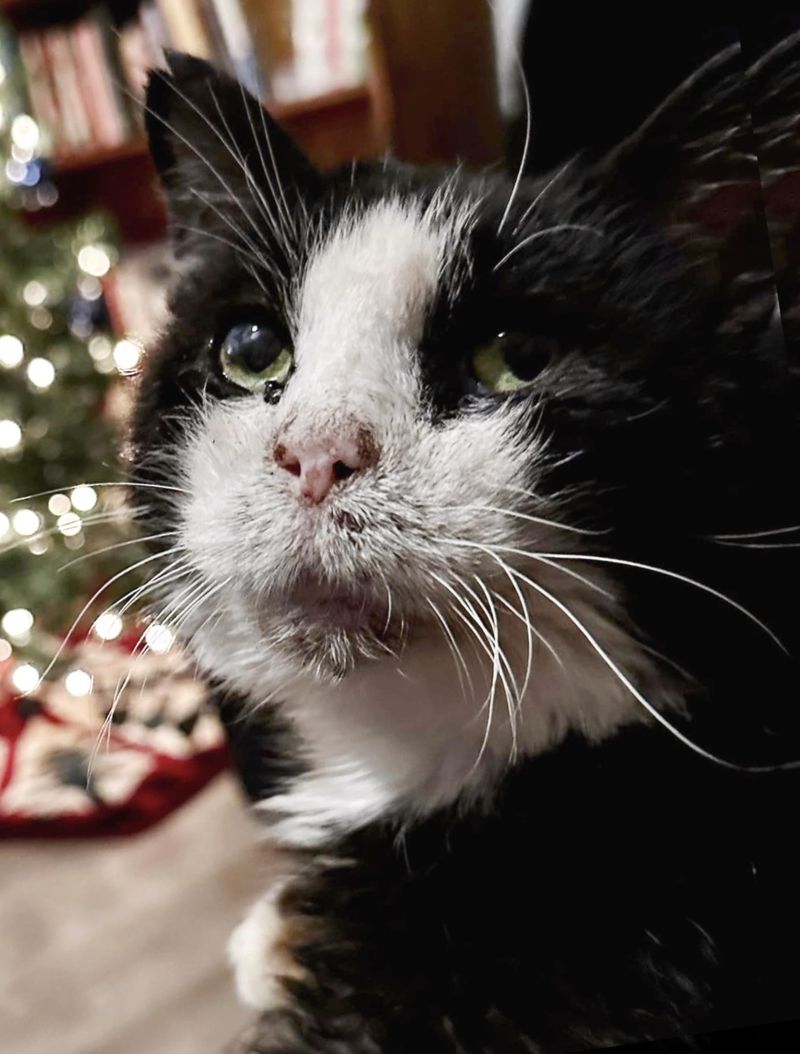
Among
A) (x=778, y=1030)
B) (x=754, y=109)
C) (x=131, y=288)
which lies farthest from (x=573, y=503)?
(x=131, y=288)

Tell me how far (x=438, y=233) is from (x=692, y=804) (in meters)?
0.37

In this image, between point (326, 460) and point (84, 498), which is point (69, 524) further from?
point (326, 460)

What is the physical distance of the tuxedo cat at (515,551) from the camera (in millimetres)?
476

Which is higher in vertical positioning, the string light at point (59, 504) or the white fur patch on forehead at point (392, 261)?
the white fur patch on forehead at point (392, 261)

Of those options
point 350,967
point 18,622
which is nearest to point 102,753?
point 18,622

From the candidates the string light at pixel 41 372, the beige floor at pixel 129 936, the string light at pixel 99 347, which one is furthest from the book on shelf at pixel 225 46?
the beige floor at pixel 129 936

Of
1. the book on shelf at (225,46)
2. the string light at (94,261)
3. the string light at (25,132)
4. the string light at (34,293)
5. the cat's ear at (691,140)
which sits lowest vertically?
the string light at (34,293)

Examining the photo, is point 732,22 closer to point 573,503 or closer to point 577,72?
point 577,72

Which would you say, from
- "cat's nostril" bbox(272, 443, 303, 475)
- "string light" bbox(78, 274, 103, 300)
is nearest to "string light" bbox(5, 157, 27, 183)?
"string light" bbox(78, 274, 103, 300)

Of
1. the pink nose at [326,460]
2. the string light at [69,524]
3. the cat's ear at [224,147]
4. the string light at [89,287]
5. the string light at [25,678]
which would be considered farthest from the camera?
the string light at [89,287]

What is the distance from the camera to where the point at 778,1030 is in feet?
1.80

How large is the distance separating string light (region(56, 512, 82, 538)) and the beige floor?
0.27 m

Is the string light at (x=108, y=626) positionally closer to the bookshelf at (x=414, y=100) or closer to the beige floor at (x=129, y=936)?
the beige floor at (x=129, y=936)

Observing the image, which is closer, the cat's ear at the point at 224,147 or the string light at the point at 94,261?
the cat's ear at the point at 224,147
